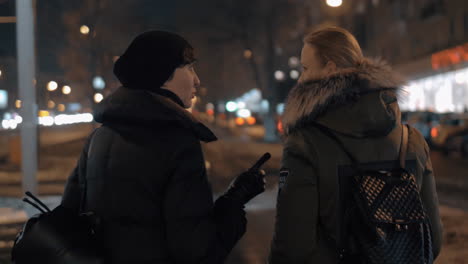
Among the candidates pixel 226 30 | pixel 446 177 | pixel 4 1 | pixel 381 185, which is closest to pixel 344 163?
pixel 381 185

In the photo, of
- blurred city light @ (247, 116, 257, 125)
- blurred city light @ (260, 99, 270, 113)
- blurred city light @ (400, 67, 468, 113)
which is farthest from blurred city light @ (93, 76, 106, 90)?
blurred city light @ (247, 116, 257, 125)

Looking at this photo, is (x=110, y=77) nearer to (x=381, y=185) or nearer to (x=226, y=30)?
(x=226, y=30)

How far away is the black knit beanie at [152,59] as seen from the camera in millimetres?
2432

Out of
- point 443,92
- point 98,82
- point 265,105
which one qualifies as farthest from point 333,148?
point 443,92

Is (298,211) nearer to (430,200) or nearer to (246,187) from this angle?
(246,187)

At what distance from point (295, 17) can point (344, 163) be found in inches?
1379

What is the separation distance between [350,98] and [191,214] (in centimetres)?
85

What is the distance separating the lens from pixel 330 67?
8.94 ft

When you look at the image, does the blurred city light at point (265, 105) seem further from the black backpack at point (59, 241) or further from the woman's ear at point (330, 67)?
the black backpack at point (59, 241)

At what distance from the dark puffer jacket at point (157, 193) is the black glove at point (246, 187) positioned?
0.06 meters

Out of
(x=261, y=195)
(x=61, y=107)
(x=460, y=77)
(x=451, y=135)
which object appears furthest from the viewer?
(x=61, y=107)

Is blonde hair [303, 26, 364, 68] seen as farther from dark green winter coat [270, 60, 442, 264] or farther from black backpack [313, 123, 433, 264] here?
black backpack [313, 123, 433, 264]

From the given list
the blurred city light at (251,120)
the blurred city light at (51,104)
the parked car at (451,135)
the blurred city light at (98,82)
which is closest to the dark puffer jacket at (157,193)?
the parked car at (451,135)

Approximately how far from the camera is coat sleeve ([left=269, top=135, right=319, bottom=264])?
2.47 meters
